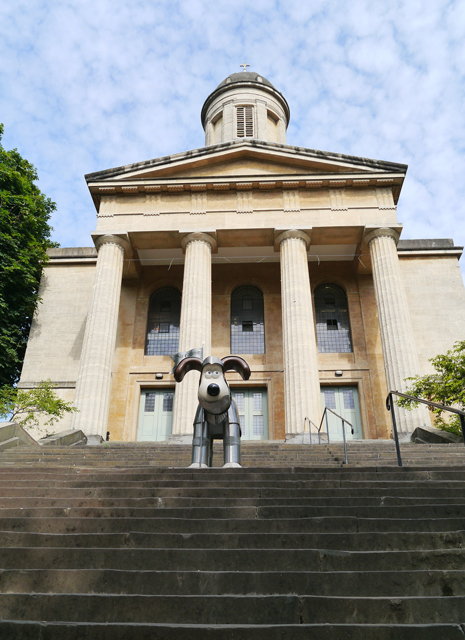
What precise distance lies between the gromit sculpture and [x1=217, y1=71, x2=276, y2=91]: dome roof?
2588 cm

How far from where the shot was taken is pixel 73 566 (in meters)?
4.69

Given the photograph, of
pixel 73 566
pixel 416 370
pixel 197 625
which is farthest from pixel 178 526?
pixel 416 370

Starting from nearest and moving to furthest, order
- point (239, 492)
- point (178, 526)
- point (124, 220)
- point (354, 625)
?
point (354, 625)
point (178, 526)
point (239, 492)
point (124, 220)

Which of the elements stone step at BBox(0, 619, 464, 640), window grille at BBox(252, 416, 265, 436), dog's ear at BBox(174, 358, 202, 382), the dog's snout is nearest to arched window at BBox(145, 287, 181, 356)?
window grille at BBox(252, 416, 265, 436)

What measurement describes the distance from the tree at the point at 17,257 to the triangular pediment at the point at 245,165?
14.1 feet

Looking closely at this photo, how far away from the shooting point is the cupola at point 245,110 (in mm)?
28469

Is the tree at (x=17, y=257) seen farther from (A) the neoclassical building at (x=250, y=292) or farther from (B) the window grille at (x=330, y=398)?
(B) the window grille at (x=330, y=398)

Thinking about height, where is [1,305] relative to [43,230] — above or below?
below

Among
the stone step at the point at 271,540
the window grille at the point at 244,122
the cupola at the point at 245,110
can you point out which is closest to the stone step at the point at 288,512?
the stone step at the point at 271,540

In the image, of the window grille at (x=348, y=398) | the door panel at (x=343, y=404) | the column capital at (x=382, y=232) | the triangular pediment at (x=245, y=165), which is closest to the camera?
the column capital at (x=382, y=232)

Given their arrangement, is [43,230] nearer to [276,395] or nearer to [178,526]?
[276,395]

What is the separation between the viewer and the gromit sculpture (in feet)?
29.4

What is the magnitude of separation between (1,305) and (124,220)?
257 inches

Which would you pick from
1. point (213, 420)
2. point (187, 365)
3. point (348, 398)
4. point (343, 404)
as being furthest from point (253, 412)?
point (213, 420)
